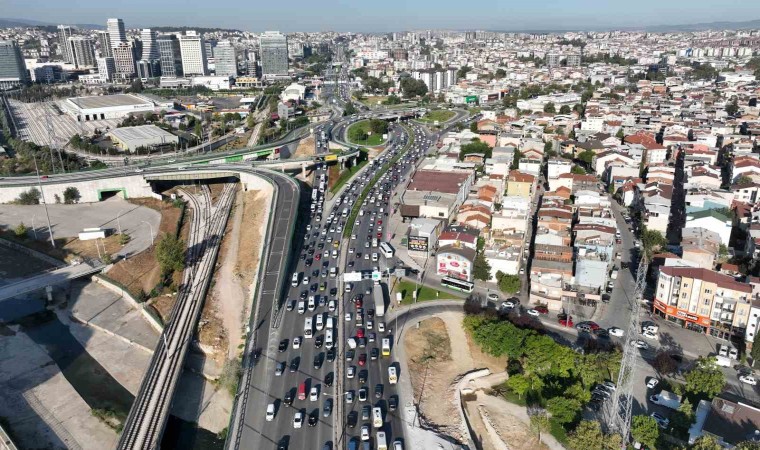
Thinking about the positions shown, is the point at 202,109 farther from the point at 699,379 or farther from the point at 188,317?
the point at 699,379

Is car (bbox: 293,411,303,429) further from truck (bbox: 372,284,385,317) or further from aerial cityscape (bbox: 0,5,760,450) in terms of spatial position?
truck (bbox: 372,284,385,317)

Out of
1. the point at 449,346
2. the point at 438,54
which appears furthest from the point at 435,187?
the point at 438,54

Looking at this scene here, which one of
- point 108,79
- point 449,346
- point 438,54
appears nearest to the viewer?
point 449,346

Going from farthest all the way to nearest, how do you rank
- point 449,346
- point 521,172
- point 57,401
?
point 521,172
point 449,346
point 57,401

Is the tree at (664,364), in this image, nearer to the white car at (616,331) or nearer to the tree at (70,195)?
the white car at (616,331)

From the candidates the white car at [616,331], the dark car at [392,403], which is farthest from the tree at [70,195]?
the white car at [616,331]

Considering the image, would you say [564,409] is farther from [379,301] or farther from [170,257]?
[170,257]
